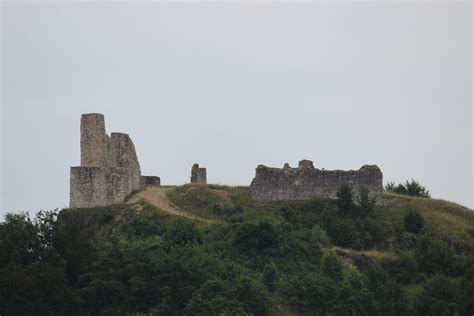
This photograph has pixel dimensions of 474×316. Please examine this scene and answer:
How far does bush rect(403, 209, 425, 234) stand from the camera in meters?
64.3

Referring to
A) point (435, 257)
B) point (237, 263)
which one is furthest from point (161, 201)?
point (435, 257)

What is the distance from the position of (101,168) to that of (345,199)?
11.1 m

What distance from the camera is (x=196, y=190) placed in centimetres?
6712

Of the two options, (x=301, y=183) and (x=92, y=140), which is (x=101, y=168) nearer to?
(x=92, y=140)

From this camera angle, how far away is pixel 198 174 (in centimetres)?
7144

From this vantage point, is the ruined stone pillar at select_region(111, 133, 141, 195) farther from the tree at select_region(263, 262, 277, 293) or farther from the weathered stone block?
the tree at select_region(263, 262, 277, 293)

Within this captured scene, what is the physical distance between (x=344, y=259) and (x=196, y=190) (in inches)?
350

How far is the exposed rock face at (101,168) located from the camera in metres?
65.3

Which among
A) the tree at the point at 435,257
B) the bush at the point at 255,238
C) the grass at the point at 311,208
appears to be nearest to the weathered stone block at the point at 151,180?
the grass at the point at 311,208

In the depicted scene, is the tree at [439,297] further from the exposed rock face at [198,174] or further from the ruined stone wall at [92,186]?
the exposed rock face at [198,174]

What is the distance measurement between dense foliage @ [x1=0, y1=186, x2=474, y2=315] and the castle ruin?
3.08 ft

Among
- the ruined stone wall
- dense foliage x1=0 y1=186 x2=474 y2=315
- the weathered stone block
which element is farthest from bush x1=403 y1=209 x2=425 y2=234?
the weathered stone block

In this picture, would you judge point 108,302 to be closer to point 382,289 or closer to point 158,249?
point 158,249

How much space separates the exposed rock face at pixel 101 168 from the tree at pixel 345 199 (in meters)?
9.80
